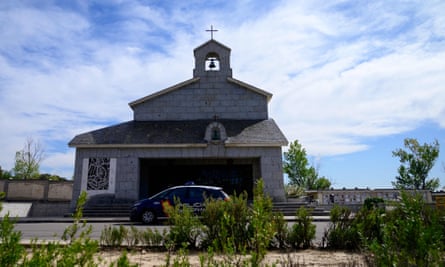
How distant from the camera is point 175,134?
776 inches

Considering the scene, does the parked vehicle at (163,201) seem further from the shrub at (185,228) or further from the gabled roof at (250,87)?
the gabled roof at (250,87)

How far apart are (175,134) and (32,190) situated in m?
10.8

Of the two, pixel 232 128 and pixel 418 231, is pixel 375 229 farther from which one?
pixel 232 128

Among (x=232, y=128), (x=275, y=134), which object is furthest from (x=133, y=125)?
(x=275, y=134)

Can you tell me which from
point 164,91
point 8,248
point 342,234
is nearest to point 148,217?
point 342,234

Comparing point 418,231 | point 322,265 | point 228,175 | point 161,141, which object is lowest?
point 322,265

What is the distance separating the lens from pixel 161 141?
18922 mm

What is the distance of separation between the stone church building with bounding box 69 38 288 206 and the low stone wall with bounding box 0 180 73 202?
538cm

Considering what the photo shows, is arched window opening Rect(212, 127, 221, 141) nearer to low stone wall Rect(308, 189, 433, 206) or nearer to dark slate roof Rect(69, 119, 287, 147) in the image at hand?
dark slate roof Rect(69, 119, 287, 147)

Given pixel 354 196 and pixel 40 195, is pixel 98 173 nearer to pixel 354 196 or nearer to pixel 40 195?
pixel 40 195

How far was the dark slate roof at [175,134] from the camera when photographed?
18.8 m

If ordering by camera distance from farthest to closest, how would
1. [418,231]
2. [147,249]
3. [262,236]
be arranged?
1. [147,249]
2. [262,236]
3. [418,231]

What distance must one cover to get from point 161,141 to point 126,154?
2.17m

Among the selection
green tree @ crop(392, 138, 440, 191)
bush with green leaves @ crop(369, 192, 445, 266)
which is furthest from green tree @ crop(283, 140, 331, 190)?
bush with green leaves @ crop(369, 192, 445, 266)
